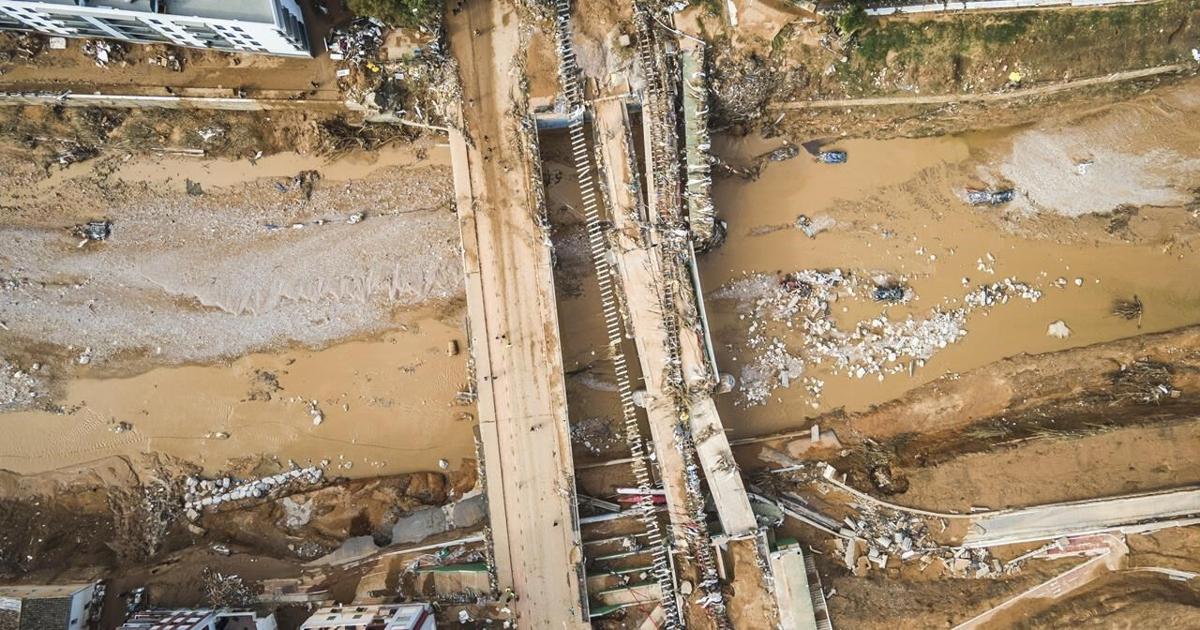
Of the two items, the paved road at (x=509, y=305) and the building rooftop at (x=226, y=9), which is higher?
the building rooftop at (x=226, y=9)

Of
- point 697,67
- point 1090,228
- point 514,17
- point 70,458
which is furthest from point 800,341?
→ point 70,458

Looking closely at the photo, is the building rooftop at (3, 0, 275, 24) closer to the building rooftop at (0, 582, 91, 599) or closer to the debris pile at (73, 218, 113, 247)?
the debris pile at (73, 218, 113, 247)

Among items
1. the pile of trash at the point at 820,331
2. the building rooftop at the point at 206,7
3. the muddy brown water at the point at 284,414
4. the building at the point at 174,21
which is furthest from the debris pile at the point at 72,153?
the pile of trash at the point at 820,331

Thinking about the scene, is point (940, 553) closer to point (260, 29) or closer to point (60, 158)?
point (260, 29)

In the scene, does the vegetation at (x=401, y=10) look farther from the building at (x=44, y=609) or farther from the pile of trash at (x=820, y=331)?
the building at (x=44, y=609)

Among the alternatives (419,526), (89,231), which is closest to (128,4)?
(89,231)

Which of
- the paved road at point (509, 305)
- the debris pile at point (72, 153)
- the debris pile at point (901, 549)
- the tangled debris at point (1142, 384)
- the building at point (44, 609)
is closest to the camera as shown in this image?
the building at point (44, 609)

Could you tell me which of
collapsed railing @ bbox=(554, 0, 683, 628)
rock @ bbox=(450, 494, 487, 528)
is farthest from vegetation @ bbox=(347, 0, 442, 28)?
rock @ bbox=(450, 494, 487, 528)
